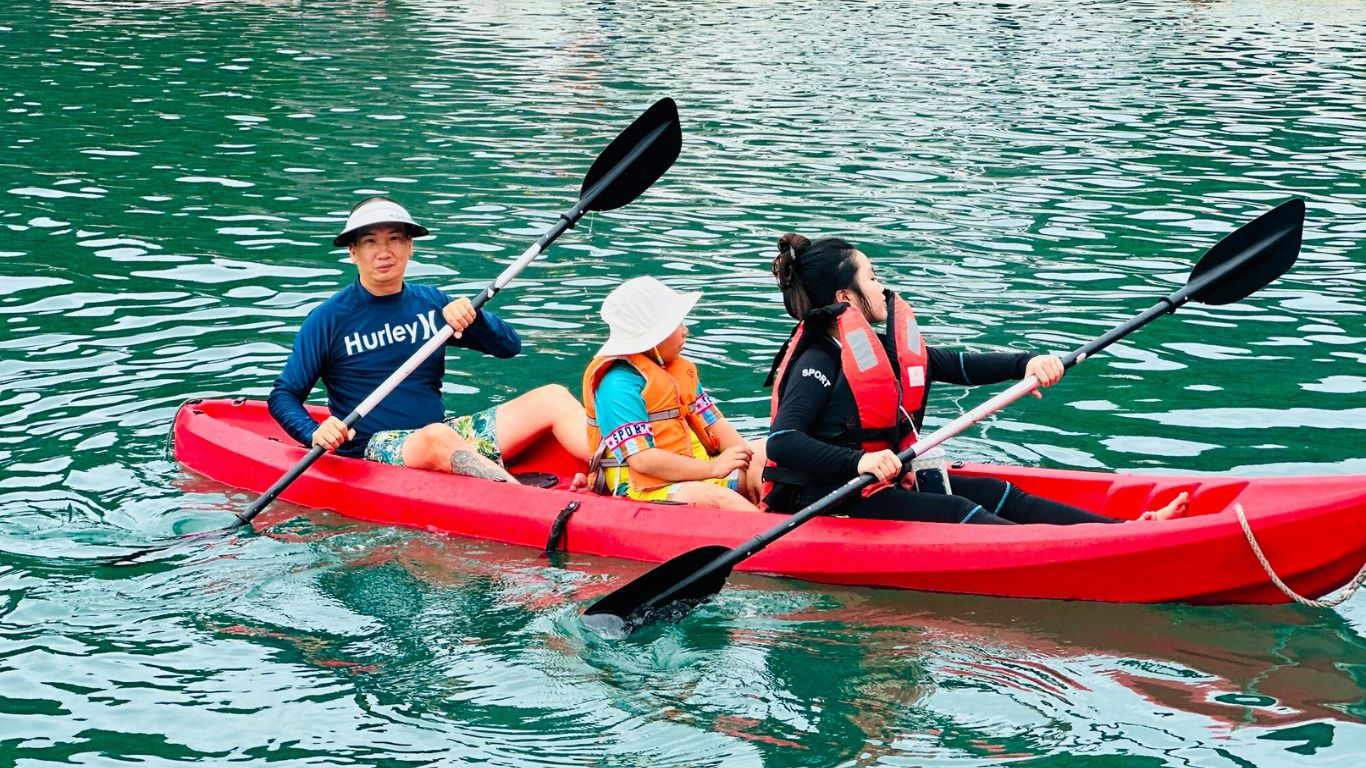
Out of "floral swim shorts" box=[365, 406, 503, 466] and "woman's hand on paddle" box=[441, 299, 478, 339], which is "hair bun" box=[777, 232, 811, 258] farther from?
"floral swim shorts" box=[365, 406, 503, 466]

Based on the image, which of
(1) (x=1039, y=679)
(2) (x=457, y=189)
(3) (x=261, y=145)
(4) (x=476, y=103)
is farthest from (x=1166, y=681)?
(4) (x=476, y=103)

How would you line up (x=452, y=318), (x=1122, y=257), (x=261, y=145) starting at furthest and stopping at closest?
1. (x=261, y=145)
2. (x=1122, y=257)
3. (x=452, y=318)

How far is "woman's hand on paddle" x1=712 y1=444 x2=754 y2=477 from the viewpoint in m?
6.09

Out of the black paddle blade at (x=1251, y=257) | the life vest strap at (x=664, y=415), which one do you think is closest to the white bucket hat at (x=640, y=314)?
the life vest strap at (x=664, y=415)

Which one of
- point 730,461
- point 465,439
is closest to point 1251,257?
point 730,461

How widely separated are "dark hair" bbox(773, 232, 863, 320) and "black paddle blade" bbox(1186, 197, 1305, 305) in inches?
53.5

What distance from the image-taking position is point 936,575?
5520mm

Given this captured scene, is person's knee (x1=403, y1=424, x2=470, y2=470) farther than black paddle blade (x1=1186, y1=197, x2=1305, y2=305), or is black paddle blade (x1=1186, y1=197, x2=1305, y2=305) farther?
person's knee (x1=403, y1=424, x2=470, y2=470)

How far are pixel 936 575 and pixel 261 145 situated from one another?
1047cm

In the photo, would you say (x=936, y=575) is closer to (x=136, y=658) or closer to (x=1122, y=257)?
(x=136, y=658)

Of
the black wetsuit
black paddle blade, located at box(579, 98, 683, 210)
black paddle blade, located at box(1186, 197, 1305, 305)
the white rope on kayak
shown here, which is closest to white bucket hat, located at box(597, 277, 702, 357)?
the black wetsuit

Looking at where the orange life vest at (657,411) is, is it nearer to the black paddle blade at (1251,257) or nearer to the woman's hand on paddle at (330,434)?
the woman's hand on paddle at (330,434)

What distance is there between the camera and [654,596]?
541 cm

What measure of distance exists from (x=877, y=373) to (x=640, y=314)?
1007 millimetres
